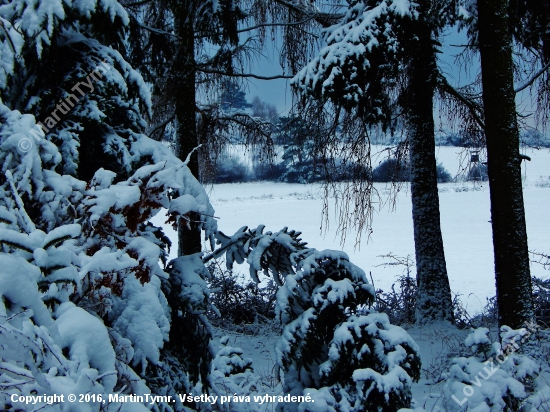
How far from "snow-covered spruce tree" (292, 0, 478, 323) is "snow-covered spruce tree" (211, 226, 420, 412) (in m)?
2.57

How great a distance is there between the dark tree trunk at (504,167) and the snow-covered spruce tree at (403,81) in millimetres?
852

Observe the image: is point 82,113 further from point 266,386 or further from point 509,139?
point 509,139

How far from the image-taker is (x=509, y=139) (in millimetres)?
3889

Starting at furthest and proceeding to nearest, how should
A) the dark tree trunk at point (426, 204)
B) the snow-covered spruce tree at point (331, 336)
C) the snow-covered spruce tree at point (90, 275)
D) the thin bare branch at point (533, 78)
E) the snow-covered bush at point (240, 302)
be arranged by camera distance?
the snow-covered bush at point (240, 302) < the dark tree trunk at point (426, 204) < the thin bare branch at point (533, 78) < the snow-covered spruce tree at point (331, 336) < the snow-covered spruce tree at point (90, 275)

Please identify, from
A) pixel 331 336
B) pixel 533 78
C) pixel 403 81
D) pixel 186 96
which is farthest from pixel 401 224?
pixel 331 336

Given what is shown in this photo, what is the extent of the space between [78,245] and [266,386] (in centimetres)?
296

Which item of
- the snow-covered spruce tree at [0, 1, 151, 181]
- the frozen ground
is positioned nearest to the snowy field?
the frozen ground

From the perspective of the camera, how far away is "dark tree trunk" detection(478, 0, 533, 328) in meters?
3.90

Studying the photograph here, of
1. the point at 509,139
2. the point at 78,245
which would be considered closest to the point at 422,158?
the point at 509,139

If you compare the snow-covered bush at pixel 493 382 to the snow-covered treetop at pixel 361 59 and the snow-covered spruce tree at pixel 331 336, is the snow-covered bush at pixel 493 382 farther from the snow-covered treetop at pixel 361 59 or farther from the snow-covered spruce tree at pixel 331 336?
the snow-covered treetop at pixel 361 59

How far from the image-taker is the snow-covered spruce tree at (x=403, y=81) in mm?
4477

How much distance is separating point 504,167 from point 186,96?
13.1ft

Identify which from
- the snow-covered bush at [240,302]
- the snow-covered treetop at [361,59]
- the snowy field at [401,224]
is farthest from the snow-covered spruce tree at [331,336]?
the snow-covered bush at [240,302]

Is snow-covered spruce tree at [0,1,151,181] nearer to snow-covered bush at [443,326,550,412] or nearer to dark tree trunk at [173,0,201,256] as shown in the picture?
snow-covered bush at [443,326,550,412]
